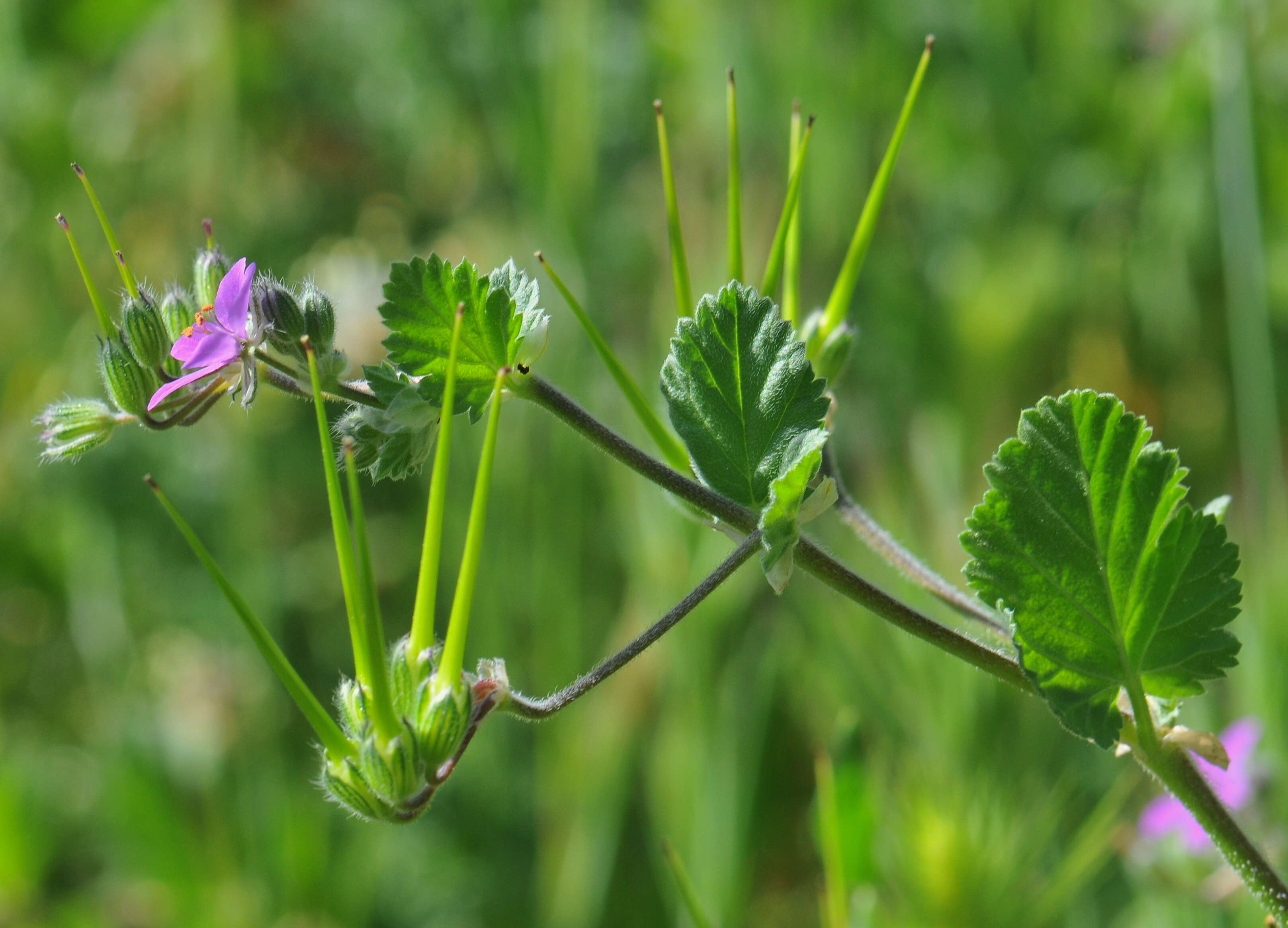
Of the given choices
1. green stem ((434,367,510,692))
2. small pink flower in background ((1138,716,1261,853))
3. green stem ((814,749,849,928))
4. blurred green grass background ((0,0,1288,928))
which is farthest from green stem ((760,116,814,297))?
blurred green grass background ((0,0,1288,928))

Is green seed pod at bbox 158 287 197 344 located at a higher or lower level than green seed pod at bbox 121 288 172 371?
higher

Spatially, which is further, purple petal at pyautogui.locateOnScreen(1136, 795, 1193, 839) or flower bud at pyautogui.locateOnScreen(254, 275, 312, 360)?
purple petal at pyautogui.locateOnScreen(1136, 795, 1193, 839)

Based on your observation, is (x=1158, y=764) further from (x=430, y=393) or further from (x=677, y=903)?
(x=677, y=903)

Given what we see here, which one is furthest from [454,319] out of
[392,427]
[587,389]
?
[587,389]

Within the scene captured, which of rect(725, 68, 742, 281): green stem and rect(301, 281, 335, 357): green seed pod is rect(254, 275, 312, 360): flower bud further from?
→ rect(725, 68, 742, 281): green stem

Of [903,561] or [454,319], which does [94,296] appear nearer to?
[454,319]

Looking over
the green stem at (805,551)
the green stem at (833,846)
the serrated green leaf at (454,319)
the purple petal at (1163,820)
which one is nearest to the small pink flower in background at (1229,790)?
the purple petal at (1163,820)

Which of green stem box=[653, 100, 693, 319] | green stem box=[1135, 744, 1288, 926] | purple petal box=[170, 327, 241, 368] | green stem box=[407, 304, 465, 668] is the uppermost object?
purple petal box=[170, 327, 241, 368]
